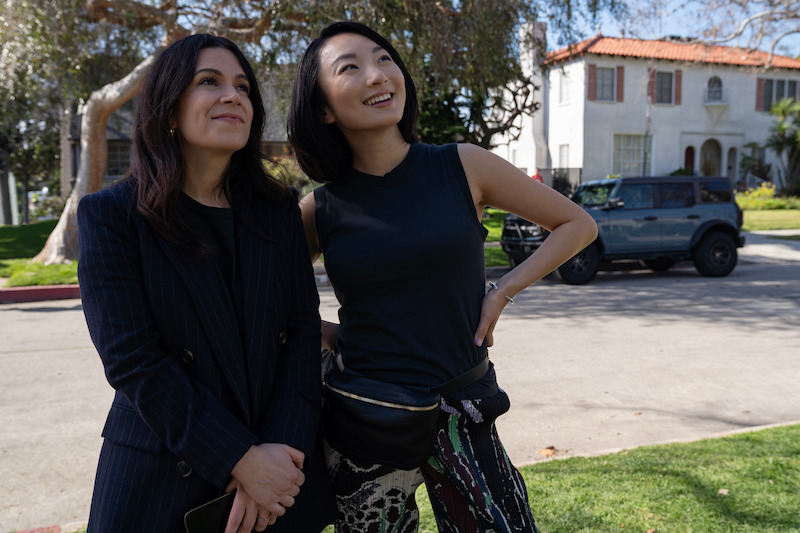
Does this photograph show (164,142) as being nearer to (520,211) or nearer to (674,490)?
(520,211)

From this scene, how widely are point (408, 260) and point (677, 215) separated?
38.7 ft

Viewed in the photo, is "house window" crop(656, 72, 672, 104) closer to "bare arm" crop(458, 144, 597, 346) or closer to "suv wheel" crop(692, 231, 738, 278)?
"suv wheel" crop(692, 231, 738, 278)

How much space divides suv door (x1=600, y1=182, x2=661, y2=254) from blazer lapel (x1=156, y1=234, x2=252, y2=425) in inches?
436

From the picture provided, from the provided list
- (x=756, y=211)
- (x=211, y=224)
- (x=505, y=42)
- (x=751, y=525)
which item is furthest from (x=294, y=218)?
(x=756, y=211)

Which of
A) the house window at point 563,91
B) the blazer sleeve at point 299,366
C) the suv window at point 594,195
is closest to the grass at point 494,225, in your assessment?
the suv window at point 594,195

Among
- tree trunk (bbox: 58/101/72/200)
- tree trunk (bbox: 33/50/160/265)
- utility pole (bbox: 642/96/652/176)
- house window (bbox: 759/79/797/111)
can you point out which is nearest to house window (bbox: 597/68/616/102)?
utility pole (bbox: 642/96/652/176)

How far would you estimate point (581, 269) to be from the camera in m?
11.6

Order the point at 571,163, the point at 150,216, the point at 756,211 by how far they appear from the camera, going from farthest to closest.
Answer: the point at 571,163 < the point at 756,211 < the point at 150,216

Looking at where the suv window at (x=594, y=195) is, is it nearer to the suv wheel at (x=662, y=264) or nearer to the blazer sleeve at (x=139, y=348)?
the suv wheel at (x=662, y=264)

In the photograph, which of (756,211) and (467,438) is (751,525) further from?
(756,211)

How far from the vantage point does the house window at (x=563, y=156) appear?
1218 inches

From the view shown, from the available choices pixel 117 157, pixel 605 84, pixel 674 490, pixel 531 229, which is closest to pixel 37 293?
pixel 531 229

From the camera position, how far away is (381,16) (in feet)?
33.8

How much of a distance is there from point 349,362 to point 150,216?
2.15 feet
